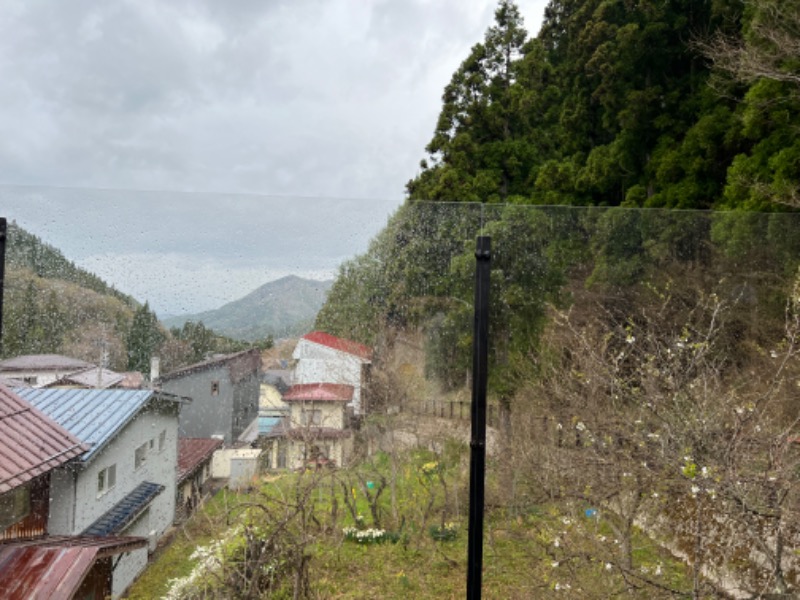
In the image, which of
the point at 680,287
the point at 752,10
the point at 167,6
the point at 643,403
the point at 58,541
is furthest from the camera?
the point at 752,10

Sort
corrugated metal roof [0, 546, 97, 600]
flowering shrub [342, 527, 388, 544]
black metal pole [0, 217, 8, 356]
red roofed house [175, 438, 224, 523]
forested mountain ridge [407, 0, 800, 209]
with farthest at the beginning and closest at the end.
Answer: forested mountain ridge [407, 0, 800, 209] < flowering shrub [342, 527, 388, 544] < red roofed house [175, 438, 224, 523] < black metal pole [0, 217, 8, 356] < corrugated metal roof [0, 546, 97, 600]

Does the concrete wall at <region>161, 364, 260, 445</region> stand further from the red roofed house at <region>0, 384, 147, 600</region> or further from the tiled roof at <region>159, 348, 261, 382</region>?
the red roofed house at <region>0, 384, 147, 600</region>

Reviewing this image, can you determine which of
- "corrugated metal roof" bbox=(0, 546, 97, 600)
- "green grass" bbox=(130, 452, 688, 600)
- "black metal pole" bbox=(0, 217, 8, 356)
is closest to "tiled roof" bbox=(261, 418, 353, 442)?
"green grass" bbox=(130, 452, 688, 600)

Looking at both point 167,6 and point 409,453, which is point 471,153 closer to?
point 167,6

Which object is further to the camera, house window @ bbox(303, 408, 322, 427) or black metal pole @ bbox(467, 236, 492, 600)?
house window @ bbox(303, 408, 322, 427)

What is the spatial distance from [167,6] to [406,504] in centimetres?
192

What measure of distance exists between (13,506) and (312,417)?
0.73m

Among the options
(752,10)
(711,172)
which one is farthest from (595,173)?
(752,10)

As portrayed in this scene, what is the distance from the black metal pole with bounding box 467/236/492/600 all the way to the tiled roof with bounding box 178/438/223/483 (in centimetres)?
71

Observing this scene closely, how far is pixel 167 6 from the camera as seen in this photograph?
201 centimetres

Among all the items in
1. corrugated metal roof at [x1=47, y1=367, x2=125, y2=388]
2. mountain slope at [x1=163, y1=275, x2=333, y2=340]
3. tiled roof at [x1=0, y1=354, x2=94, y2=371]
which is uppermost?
mountain slope at [x1=163, y1=275, x2=333, y2=340]

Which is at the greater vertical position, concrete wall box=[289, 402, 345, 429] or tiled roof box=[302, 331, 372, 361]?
tiled roof box=[302, 331, 372, 361]

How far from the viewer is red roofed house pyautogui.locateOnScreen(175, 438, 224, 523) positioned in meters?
1.54

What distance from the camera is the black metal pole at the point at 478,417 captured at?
137cm
